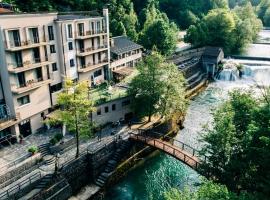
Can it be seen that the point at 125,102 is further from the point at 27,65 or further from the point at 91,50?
the point at 27,65

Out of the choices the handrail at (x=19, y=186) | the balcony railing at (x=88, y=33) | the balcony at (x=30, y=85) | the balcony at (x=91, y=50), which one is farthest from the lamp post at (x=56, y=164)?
the balcony railing at (x=88, y=33)

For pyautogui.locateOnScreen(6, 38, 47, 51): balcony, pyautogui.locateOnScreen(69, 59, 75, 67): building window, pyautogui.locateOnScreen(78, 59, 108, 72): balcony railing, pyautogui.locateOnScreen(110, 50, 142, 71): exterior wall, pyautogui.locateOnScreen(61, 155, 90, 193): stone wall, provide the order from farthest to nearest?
pyautogui.locateOnScreen(110, 50, 142, 71): exterior wall
pyautogui.locateOnScreen(78, 59, 108, 72): balcony railing
pyautogui.locateOnScreen(69, 59, 75, 67): building window
pyautogui.locateOnScreen(6, 38, 47, 51): balcony
pyautogui.locateOnScreen(61, 155, 90, 193): stone wall

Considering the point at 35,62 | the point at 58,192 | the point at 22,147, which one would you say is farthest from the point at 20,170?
the point at 35,62

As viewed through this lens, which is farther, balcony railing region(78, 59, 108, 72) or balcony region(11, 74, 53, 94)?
balcony railing region(78, 59, 108, 72)

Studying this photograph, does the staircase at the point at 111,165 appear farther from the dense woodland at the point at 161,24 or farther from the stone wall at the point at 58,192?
the dense woodland at the point at 161,24

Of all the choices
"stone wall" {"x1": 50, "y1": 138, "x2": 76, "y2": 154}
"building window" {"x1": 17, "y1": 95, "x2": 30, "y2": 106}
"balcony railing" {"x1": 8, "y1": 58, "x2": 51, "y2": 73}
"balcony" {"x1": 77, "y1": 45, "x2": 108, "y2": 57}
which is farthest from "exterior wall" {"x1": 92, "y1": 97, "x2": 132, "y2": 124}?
"balcony railing" {"x1": 8, "y1": 58, "x2": 51, "y2": 73}

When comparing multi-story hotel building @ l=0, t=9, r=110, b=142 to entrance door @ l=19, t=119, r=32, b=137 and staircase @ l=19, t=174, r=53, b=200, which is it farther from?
staircase @ l=19, t=174, r=53, b=200
